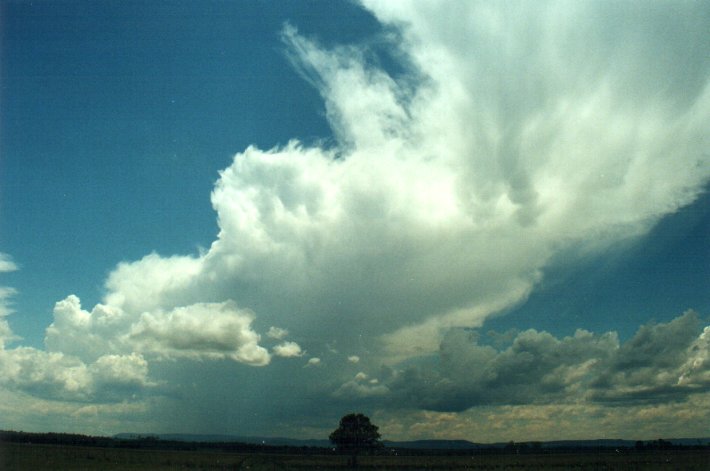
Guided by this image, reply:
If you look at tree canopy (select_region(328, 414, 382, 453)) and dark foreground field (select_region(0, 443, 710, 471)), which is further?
tree canopy (select_region(328, 414, 382, 453))

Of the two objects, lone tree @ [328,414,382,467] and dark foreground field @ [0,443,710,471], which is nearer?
dark foreground field @ [0,443,710,471]

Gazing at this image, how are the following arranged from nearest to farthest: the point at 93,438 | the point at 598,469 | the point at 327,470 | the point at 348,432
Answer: the point at 327,470
the point at 598,469
the point at 348,432
the point at 93,438

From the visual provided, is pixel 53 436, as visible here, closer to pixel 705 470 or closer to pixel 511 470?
pixel 511 470

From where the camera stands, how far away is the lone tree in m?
110

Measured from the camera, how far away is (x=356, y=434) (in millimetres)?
109688

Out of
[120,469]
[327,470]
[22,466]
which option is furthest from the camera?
[327,470]

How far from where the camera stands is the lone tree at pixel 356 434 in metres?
110

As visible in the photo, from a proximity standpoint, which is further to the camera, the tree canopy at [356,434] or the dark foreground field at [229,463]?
the tree canopy at [356,434]

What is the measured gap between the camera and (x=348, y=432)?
110m

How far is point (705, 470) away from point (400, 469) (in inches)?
1506

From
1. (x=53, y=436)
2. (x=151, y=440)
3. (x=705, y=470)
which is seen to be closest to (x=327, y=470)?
(x=705, y=470)

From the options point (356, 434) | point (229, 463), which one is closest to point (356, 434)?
point (356, 434)

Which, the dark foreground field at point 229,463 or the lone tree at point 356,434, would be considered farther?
the lone tree at point 356,434

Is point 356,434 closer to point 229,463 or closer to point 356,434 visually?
point 356,434
